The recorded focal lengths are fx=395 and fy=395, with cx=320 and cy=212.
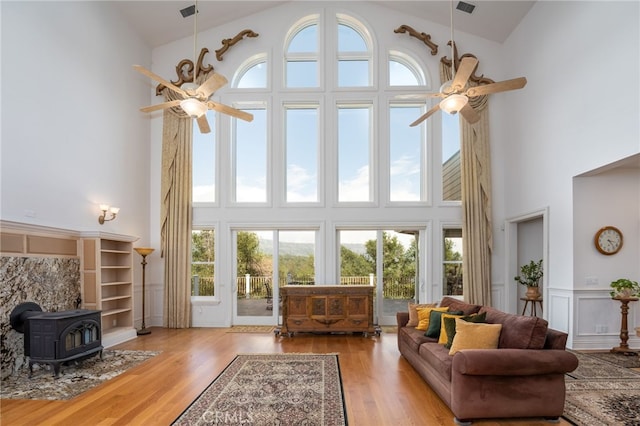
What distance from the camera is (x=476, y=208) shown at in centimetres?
761

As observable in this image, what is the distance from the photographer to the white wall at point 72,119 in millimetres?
4645

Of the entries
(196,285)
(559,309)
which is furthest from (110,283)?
(559,309)

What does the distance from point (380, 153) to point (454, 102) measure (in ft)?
11.1

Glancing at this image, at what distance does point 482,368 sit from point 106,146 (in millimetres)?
6338

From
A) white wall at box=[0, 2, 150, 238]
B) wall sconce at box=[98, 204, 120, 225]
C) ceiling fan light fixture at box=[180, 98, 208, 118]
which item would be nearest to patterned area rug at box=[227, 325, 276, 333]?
white wall at box=[0, 2, 150, 238]

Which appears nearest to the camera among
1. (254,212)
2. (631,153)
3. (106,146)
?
(631,153)

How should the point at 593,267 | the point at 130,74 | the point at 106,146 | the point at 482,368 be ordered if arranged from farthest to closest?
1. the point at 130,74
2. the point at 106,146
3. the point at 593,267
4. the point at 482,368

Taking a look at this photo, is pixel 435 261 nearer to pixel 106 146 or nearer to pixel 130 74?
pixel 106 146

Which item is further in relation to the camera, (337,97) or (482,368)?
(337,97)

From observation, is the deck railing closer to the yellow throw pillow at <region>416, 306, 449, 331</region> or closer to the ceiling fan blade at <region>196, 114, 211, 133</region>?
the yellow throw pillow at <region>416, 306, 449, 331</region>

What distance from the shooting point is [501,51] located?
7918mm

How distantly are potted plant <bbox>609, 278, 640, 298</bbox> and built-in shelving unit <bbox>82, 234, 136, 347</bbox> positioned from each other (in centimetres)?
726

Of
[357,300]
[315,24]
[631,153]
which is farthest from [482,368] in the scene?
[315,24]

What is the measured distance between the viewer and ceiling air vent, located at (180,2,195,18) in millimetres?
7223
